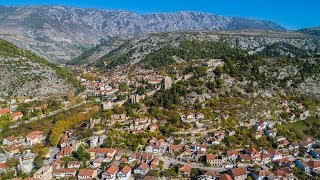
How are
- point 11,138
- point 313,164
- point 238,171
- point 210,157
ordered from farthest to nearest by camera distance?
1. point 11,138
2. point 313,164
3. point 210,157
4. point 238,171

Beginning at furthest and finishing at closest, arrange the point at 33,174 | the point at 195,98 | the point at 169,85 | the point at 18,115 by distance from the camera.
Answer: the point at 169,85 → the point at 195,98 → the point at 18,115 → the point at 33,174

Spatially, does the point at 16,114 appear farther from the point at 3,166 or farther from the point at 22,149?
the point at 3,166

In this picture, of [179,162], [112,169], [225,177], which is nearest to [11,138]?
[112,169]

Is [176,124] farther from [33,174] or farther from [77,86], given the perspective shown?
[77,86]

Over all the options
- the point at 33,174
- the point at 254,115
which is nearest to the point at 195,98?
the point at 254,115

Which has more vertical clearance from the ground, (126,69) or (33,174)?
(126,69)

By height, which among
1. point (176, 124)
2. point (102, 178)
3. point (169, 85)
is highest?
point (169, 85)

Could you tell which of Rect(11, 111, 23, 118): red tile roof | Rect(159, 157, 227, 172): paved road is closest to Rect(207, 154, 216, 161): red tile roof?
Rect(159, 157, 227, 172): paved road

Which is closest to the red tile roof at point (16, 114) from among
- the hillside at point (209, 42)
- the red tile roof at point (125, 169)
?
the red tile roof at point (125, 169)

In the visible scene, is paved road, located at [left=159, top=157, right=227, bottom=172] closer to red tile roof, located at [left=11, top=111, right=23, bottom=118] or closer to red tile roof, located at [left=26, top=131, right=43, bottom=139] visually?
red tile roof, located at [left=26, top=131, right=43, bottom=139]
